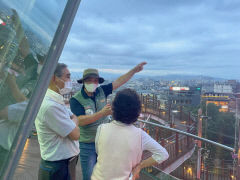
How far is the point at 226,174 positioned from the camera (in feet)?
9.20

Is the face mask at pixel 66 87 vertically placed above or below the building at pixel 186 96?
above

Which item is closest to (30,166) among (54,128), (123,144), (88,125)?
(88,125)

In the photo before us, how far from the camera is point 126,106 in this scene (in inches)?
36.4

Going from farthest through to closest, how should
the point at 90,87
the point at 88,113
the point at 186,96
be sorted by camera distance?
the point at 186,96, the point at 90,87, the point at 88,113

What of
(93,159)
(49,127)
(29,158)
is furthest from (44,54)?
(29,158)

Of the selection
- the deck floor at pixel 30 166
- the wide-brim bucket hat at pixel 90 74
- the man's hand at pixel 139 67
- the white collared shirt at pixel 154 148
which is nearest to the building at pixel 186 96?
the deck floor at pixel 30 166

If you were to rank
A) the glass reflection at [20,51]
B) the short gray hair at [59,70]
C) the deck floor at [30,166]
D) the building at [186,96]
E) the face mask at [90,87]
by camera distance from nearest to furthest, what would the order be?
1. the glass reflection at [20,51]
2. the short gray hair at [59,70]
3. the face mask at [90,87]
4. the deck floor at [30,166]
5. the building at [186,96]

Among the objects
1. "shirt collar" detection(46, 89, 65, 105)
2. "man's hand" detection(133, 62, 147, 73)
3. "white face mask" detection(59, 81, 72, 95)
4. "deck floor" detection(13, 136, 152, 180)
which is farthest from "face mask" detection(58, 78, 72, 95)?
"deck floor" detection(13, 136, 152, 180)

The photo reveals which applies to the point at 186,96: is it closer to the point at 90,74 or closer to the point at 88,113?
the point at 90,74

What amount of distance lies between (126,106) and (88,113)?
1.90 ft

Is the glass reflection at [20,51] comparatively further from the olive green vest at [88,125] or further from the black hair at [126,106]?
the olive green vest at [88,125]

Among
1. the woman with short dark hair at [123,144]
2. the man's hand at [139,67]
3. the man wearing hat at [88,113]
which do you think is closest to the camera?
the woman with short dark hair at [123,144]

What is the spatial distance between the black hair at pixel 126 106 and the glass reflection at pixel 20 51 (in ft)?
1.68

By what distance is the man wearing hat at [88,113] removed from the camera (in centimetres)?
139
